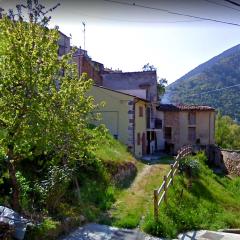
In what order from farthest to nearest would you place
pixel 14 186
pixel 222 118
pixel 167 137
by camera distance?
pixel 222 118, pixel 167 137, pixel 14 186

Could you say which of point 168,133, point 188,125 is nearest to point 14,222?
point 168,133

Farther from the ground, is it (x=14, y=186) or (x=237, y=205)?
(x=14, y=186)

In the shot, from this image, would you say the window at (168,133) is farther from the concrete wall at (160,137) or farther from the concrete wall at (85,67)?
the concrete wall at (85,67)

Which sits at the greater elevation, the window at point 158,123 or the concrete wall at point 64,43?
the concrete wall at point 64,43

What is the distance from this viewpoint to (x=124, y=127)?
27.8m

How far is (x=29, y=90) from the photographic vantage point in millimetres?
7777

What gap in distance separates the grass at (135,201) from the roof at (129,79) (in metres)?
21.4

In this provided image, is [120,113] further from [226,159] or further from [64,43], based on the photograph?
[226,159]

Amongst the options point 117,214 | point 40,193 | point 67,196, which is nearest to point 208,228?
point 117,214

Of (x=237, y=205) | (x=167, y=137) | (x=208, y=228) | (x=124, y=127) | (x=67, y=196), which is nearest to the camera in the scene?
(x=67, y=196)

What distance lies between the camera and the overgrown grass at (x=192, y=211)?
1075 centimetres

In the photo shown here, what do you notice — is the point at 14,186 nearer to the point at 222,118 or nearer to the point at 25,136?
the point at 25,136

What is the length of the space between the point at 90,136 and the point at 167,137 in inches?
1352

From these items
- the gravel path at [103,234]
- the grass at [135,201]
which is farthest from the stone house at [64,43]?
the gravel path at [103,234]
